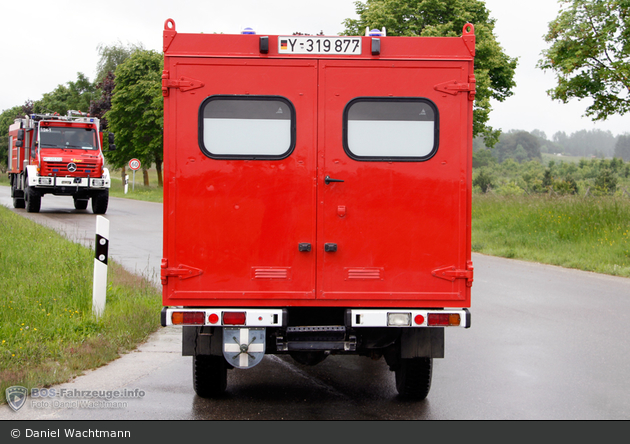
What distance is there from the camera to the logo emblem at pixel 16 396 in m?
5.01

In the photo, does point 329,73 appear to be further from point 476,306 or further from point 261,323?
point 476,306

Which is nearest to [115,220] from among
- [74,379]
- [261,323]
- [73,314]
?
[73,314]

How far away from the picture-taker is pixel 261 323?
487 centimetres

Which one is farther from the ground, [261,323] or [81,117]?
[81,117]

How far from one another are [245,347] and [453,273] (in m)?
1.64

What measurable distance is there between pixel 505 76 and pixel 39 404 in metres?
37.8

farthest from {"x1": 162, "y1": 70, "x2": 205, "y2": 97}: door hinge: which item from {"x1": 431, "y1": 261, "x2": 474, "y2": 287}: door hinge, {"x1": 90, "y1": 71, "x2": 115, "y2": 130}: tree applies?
{"x1": 90, "y1": 71, "x2": 115, "y2": 130}: tree

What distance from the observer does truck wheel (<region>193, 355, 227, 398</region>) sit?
5273mm

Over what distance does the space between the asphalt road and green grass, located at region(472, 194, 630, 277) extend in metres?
4.64

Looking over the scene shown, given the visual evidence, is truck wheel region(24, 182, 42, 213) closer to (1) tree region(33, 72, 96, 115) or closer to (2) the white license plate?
(2) the white license plate

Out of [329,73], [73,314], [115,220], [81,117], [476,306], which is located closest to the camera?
[329,73]

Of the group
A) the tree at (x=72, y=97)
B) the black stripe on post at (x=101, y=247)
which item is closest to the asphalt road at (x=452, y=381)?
the black stripe on post at (x=101, y=247)

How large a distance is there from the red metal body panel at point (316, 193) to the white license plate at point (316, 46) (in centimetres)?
6

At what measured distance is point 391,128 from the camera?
504cm
